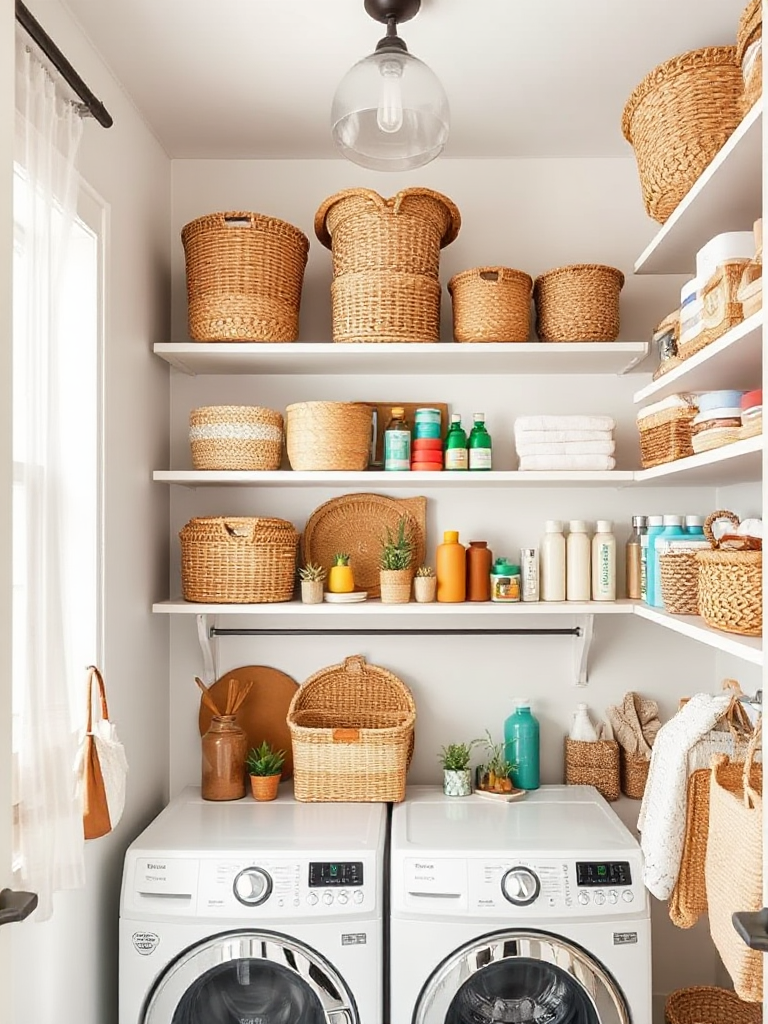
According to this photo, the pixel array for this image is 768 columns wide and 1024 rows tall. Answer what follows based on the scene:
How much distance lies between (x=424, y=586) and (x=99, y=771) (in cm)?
103

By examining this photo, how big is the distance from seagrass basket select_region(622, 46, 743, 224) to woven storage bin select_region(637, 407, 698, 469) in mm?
450

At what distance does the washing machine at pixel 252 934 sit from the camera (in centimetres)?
203

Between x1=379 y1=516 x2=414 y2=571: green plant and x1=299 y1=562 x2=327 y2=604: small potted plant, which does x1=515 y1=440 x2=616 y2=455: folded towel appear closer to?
x1=379 y1=516 x2=414 y2=571: green plant

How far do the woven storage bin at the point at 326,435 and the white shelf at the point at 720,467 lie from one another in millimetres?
762

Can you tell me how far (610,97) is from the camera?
7.58 ft

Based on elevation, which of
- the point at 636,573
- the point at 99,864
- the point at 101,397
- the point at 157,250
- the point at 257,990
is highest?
the point at 157,250

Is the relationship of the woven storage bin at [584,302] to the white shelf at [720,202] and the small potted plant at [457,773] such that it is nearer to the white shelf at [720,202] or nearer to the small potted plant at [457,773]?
the white shelf at [720,202]

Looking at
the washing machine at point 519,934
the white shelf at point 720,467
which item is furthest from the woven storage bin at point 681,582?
the washing machine at point 519,934

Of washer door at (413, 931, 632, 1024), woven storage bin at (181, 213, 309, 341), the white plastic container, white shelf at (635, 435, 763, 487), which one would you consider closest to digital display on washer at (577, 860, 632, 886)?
washer door at (413, 931, 632, 1024)

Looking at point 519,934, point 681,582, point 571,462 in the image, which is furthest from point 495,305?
point 519,934

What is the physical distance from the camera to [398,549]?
2514mm

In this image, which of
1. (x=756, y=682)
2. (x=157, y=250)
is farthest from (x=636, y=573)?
(x=157, y=250)

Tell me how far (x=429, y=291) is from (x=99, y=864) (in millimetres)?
1676

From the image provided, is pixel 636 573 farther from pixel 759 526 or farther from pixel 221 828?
pixel 221 828
